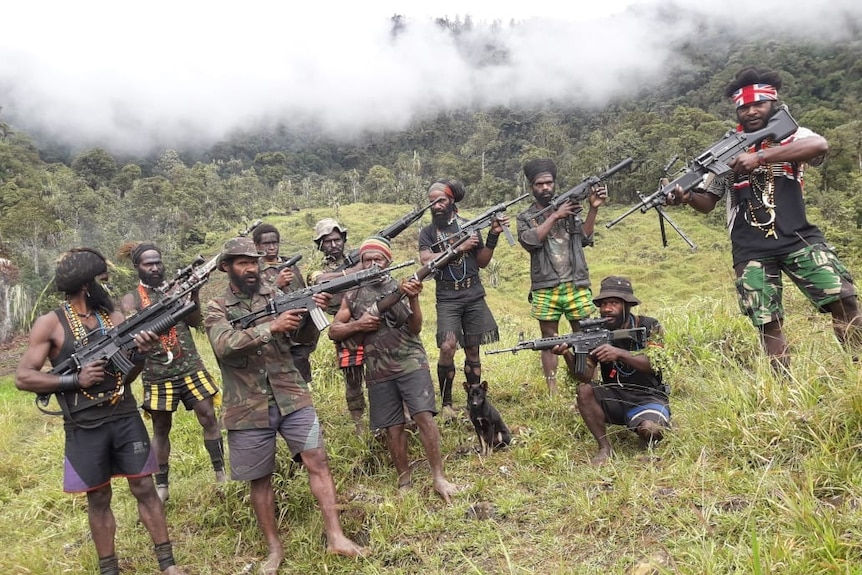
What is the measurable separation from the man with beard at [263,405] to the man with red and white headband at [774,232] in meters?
3.38

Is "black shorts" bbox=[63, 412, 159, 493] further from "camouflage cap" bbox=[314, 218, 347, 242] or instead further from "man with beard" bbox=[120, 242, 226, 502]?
"camouflage cap" bbox=[314, 218, 347, 242]

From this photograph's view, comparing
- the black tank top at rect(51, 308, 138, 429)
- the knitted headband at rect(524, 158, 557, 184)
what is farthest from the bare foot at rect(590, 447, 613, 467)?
the black tank top at rect(51, 308, 138, 429)

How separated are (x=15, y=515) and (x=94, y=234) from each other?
131ft

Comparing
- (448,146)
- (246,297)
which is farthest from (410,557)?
(448,146)

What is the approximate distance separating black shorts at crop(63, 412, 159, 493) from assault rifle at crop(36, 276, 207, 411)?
0.21 meters

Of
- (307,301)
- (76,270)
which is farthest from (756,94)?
(76,270)

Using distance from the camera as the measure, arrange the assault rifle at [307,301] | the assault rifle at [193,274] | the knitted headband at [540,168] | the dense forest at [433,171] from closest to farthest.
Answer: the assault rifle at [307,301]
the assault rifle at [193,274]
the knitted headband at [540,168]
the dense forest at [433,171]

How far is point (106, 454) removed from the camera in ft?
12.2

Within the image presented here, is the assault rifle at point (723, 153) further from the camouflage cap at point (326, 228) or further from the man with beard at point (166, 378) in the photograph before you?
the man with beard at point (166, 378)

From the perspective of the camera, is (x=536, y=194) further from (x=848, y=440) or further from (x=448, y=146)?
(x=448, y=146)

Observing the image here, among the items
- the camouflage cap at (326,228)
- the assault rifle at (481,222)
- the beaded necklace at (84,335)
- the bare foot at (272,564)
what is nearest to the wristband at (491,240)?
the assault rifle at (481,222)

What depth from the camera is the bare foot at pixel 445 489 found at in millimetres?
4252

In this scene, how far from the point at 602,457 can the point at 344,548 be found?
211 cm

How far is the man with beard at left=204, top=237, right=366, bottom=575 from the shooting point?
3.79 m
